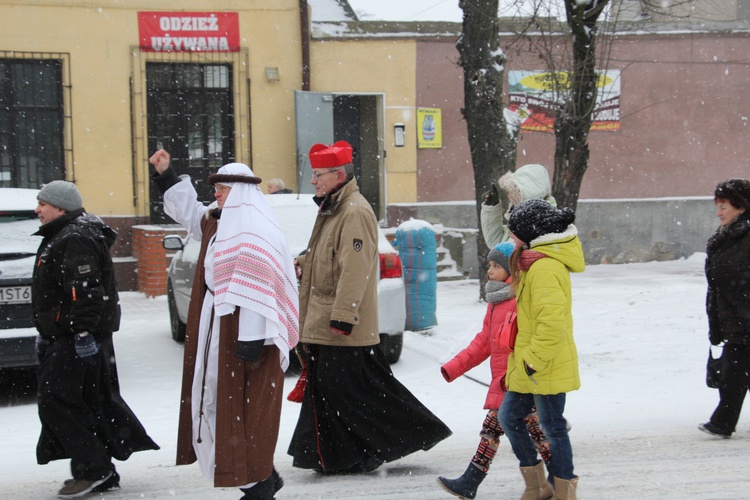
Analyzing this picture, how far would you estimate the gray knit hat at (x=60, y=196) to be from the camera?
4980mm

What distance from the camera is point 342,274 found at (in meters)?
4.93

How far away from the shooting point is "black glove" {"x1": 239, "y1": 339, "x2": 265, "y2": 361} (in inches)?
164

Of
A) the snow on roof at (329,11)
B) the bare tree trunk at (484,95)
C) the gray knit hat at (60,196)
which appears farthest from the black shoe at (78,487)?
the snow on roof at (329,11)

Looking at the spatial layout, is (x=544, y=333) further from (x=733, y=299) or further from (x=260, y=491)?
(x=733, y=299)

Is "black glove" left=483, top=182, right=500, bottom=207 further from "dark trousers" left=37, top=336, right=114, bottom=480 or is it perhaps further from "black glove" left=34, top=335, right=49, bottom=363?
"black glove" left=34, top=335, right=49, bottom=363

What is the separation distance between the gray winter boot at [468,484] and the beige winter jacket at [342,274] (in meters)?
0.93

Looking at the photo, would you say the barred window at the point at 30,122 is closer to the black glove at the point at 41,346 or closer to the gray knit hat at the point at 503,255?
the black glove at the point at 41,346

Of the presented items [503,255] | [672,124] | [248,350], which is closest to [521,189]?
[503,255]

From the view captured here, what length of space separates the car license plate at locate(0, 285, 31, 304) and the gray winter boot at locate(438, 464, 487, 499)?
3798 mm

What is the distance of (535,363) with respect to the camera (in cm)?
428

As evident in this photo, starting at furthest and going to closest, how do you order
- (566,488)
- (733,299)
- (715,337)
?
1. (715,337)
2. (733,299)
3. (566,488)

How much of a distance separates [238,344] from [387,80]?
12074 millimetres

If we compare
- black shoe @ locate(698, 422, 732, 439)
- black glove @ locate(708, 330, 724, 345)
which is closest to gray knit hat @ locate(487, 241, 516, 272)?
black glove @ locate(708, 330, 724, 345)

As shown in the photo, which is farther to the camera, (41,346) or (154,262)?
(154,262)
